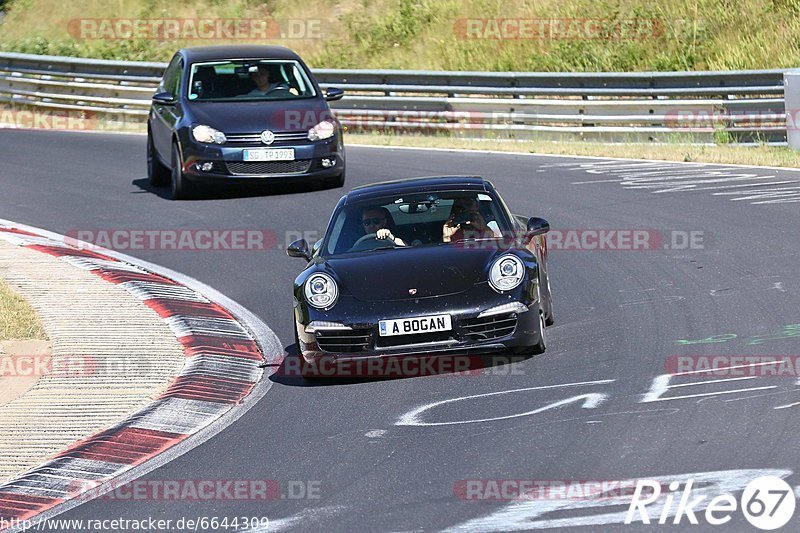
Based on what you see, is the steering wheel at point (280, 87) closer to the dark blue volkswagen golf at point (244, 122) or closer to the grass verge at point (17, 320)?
the dark blue volkswagen golf at point (244, 122)

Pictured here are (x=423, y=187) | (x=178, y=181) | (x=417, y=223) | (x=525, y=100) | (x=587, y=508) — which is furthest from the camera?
(x=525, y=100)

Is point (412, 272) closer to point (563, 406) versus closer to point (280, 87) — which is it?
point (563, 406)

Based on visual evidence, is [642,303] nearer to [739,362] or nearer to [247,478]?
[739,362]

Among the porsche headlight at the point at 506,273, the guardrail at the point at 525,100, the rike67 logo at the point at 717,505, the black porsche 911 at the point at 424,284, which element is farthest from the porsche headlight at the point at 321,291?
the guardrail at the point at 525,100

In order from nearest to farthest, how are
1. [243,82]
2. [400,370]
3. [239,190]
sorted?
[400,370] → [243,82] → [239,190]

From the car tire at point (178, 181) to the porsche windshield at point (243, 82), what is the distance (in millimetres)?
769

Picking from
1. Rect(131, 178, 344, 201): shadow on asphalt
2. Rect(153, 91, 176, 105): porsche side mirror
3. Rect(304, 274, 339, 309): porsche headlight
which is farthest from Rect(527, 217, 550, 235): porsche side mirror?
Rect(153, 91, 176, 105): porsche side mirror

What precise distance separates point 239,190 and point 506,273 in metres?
9.74

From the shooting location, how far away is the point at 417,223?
9930 mm

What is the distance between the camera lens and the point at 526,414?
303 inches

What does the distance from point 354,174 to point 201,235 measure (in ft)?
13.4

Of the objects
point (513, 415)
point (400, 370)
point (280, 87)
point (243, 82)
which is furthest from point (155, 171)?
point (513, 415)

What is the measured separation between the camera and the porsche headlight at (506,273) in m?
8.84

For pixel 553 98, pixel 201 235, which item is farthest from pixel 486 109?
pixel 201 235
